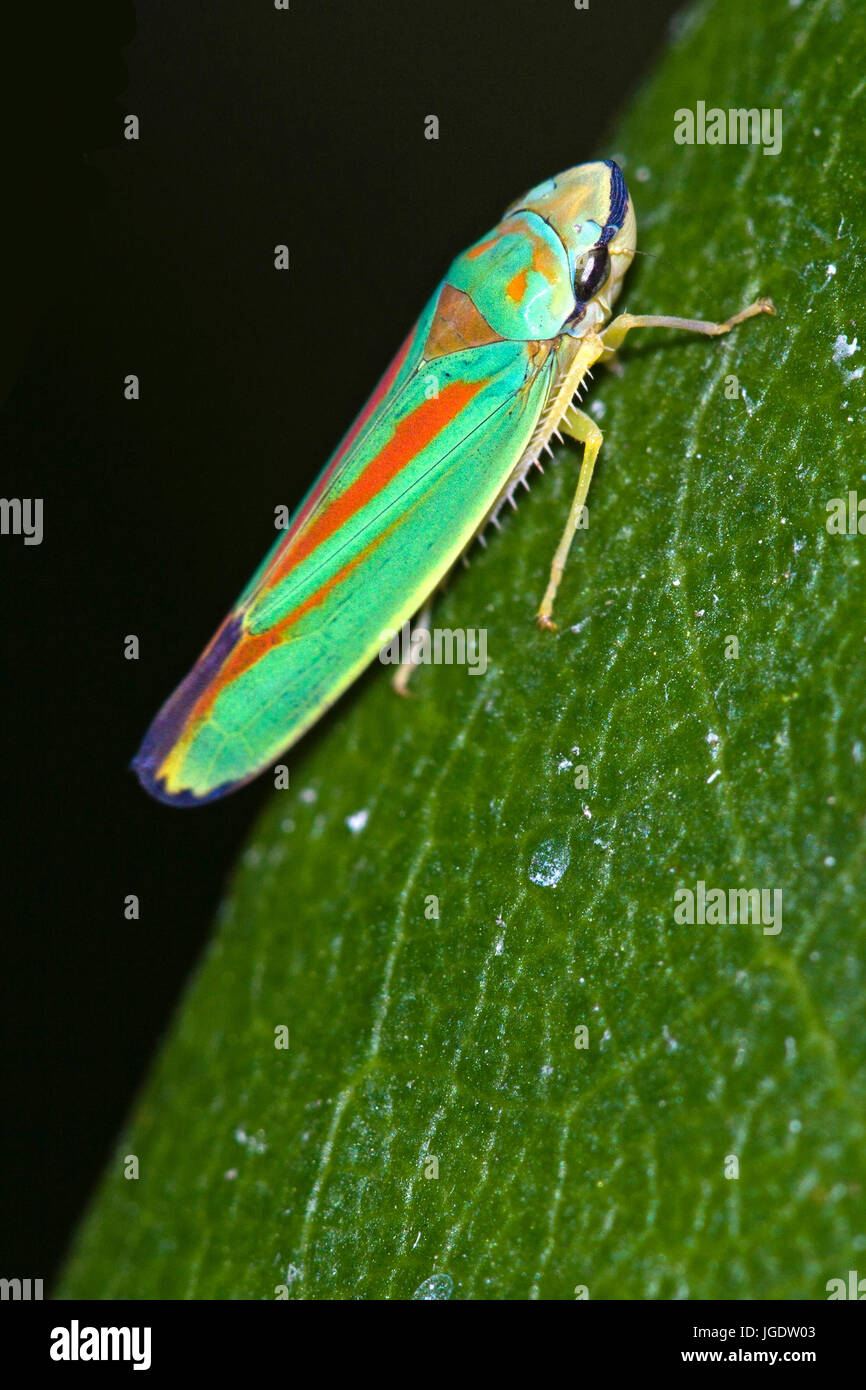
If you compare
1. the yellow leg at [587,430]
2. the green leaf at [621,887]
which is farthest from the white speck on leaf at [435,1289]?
the yellow leg at [587,430]

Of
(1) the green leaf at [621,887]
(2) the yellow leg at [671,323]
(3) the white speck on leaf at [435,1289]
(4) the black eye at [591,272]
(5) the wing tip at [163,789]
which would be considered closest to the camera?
(1) the green leaf at [621,887]

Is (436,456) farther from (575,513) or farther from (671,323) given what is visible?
(671,323)

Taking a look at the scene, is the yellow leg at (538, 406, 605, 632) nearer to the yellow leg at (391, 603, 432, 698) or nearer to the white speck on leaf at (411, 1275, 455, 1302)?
the yellow leg at (391, 603, 432, 698)

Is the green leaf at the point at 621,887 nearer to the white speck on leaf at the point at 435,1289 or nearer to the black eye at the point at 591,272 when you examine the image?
the white speck on leaf at the point at 435,1289

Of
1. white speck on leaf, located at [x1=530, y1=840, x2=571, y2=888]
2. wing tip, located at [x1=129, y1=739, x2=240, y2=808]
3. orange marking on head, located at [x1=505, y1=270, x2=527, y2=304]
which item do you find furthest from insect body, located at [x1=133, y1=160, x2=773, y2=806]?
white speck on leaf, located at [x1=530, y1=840, x2=571, y2=888]

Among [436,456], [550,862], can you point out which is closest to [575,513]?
[436,456]
